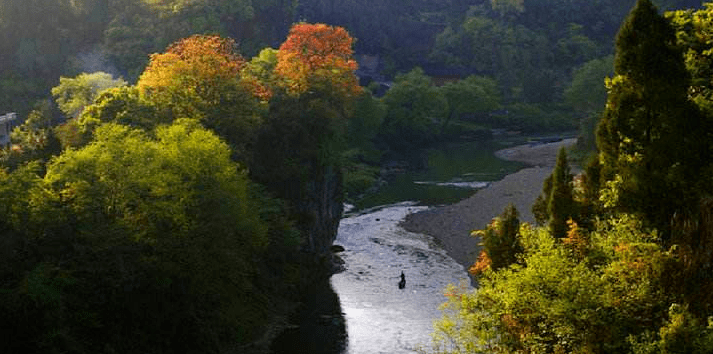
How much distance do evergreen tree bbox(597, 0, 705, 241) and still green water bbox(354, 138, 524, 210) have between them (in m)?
67.6

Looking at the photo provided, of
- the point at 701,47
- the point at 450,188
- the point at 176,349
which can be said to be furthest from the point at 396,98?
the point at 701,47

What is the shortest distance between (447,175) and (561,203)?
79.4m

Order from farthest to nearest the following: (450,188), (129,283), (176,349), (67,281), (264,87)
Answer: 1. (450,188)
2. (264,87)
3. (176,349)
4. (129,283)
5. (67,281)

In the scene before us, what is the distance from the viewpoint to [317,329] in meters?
56.3

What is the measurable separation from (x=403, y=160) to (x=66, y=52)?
56212mm

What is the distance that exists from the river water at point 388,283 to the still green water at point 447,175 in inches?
471

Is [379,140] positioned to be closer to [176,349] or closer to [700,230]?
[176,349]

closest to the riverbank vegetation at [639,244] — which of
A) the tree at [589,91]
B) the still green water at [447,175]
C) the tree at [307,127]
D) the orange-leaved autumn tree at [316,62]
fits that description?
the tree at [307,127]

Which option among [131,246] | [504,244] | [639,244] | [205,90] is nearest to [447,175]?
[205,90]

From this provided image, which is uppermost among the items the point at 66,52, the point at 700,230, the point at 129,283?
the point at 66,52

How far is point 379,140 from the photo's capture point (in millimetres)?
138000

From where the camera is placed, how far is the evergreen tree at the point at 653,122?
97.7 ft

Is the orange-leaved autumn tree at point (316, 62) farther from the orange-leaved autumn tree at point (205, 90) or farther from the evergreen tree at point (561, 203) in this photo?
the evergreen tree at point (561, 203)

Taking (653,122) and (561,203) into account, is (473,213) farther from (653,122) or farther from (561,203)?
(653,122)
